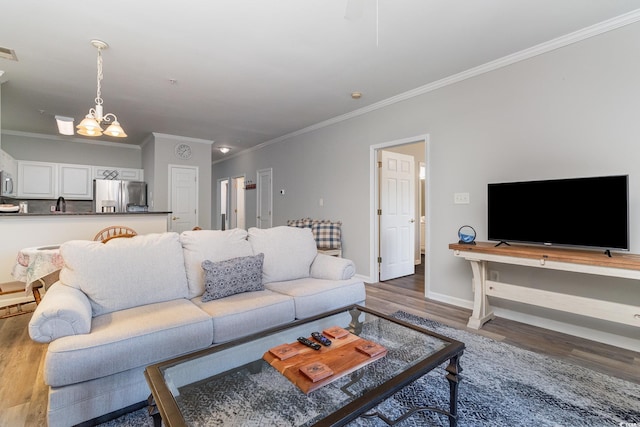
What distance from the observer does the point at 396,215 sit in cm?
482

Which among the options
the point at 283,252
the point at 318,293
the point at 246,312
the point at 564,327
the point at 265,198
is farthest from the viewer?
the point at 265,198

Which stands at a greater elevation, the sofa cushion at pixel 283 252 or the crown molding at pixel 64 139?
the crown molding at pixel 64 139

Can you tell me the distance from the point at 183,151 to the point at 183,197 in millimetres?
945

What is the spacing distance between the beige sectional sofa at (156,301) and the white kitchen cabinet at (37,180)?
17.9 feet

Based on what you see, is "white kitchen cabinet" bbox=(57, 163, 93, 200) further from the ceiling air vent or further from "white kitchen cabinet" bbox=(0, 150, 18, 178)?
the ceiling air vent

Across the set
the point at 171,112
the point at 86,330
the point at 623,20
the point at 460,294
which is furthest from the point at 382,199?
the point at 86,330

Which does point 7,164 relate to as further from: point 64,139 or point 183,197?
point 183,197

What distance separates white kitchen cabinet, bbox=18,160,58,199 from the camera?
5750 millimetres

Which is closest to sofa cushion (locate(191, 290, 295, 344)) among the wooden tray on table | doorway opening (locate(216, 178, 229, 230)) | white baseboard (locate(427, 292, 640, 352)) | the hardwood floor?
the wooden tray on table

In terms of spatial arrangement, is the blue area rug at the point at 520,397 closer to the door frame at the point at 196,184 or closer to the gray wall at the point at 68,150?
the door frame at the point at 196,184

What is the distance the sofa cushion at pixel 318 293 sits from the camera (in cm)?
232

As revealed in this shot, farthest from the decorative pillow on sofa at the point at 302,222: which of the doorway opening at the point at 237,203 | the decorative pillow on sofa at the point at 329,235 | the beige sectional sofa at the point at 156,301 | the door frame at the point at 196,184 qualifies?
the doorway opening at the point at 237,203

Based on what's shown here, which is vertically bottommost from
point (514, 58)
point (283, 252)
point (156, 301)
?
point (156, 301)

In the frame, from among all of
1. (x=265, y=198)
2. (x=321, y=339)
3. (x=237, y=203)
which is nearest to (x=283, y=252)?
(x=321, y=339)
